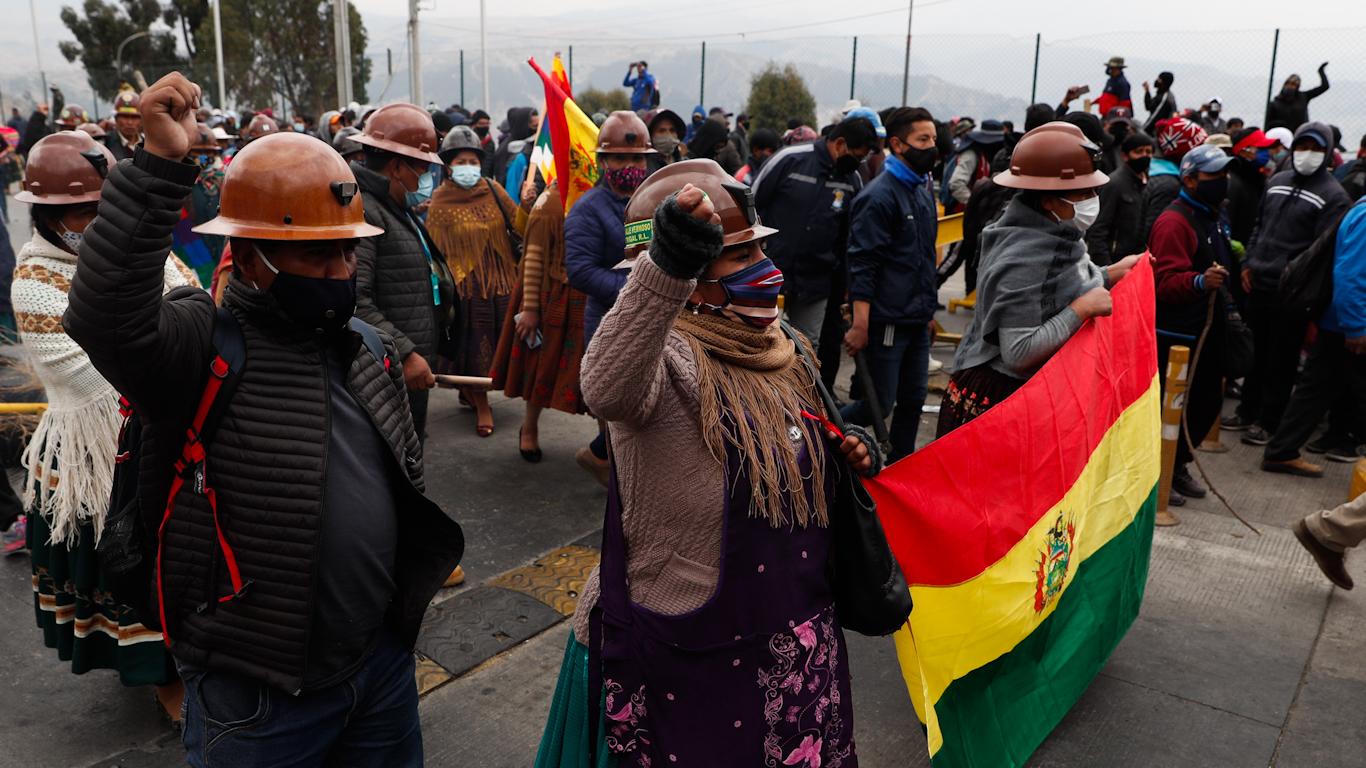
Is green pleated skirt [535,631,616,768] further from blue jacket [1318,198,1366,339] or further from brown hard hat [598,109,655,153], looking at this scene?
blue jacket [1318,198,1366,339]

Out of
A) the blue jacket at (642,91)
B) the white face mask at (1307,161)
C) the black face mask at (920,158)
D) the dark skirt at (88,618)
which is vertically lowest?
the dark skirt at (88,618)

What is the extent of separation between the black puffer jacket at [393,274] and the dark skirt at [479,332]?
2.42 meters

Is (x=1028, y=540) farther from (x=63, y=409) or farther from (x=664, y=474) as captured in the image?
(x=63, y=409)

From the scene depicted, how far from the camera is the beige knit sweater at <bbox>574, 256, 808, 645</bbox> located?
186 centimetres

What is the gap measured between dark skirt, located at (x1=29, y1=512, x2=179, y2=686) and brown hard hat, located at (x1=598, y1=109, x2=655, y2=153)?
2977 mm

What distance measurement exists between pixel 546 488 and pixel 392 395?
3.58m

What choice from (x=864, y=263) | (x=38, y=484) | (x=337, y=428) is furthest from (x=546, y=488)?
(x=337, y=428)

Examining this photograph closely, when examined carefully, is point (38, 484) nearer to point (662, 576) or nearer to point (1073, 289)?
point (662, 576)

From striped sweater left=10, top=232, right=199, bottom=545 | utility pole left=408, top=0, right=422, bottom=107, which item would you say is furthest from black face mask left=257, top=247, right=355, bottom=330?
utility pole left=408, top=0, right=422, bottom=107

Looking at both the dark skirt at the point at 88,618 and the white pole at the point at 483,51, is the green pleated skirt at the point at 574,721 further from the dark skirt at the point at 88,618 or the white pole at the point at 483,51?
A: the white pole at the point at 483,51

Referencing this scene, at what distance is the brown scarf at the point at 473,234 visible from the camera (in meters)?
6.54

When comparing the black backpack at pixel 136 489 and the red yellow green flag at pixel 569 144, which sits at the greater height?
the red yellow green flag at pixel 569 144

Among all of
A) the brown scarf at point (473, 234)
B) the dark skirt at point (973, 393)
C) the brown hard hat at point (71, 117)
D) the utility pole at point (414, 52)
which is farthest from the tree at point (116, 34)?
the dark skirt at point (973, 393)

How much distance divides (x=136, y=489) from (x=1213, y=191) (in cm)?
575
